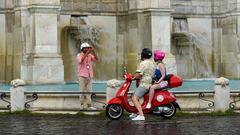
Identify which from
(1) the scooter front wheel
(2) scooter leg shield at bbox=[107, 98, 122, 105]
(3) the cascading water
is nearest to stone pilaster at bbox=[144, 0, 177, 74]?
(3) the cascading water

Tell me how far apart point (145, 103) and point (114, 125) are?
1495 millimetres

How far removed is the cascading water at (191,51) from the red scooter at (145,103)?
46.4 ft

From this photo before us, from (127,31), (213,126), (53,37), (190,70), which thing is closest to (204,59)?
(190,70)

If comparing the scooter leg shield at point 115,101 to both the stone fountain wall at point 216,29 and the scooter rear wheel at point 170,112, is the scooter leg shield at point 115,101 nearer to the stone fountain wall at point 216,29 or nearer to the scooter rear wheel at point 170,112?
the scooter rear wheel at point 170,112

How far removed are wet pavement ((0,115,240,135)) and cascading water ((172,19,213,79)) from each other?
1376 cm

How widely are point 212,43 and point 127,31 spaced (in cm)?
507

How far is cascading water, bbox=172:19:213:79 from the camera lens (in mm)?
30156

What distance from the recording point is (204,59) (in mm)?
31125

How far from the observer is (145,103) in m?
15.8

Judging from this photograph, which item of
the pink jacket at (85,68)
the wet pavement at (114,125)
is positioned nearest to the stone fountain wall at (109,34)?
the pink jacket at (85,68)

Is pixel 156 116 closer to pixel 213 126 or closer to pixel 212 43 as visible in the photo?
pixel 213 126

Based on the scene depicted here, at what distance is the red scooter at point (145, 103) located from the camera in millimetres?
15539

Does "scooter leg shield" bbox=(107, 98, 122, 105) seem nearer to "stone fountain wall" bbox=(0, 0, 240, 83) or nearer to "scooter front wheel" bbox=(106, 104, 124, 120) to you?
"scooter front wheel" bbox=(106, 104, 124, 120)

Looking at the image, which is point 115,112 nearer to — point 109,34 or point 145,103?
point 145,103
